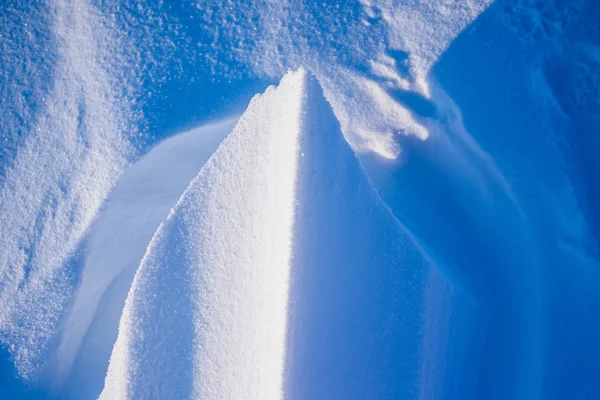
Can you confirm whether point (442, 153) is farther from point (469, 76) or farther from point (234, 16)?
point (234, 16)

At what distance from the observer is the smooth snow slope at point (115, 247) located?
153 centimetres

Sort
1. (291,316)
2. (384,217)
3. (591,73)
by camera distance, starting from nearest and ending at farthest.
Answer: (291,316) → (384,217) → (591,73)

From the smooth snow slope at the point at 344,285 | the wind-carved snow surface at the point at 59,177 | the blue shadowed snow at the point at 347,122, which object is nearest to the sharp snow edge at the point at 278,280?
the smooth snow slope at the point at 344,285

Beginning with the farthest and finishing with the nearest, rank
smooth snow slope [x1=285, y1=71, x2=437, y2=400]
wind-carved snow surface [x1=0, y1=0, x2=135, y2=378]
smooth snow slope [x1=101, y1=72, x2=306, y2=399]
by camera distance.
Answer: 1. wind-carved snow surface [x1=0, y1=0, x2=135, y2=378]
2. smooth snow slope [x1=101, y1=72, x2=306, y2=399]
3. smooth snow slope [x1=285, y1=71, x2=437, y2=400]

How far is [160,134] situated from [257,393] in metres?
0.97

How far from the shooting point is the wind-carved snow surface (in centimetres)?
147

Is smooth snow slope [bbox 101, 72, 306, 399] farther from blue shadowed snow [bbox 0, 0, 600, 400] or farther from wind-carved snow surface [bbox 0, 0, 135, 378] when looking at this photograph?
wind-carved snow surface [bbox 0, 0, 135, 378]

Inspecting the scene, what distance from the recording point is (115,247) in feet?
5.46

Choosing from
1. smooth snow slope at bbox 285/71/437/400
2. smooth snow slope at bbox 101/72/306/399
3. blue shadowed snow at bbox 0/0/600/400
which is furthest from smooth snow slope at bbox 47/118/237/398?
smooth snow slope at bbox 285/71/437/400

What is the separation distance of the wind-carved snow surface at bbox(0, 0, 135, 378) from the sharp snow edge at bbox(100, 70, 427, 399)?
0.42m

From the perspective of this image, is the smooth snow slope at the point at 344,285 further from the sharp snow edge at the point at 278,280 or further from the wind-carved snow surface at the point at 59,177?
the wind-carved snow surface at the point at 59,177

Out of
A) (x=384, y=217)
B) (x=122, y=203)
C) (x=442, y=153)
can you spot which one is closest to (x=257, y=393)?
(x=384, y=217)

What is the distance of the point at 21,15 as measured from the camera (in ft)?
4.91

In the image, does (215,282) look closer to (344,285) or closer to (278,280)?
(278,280)
